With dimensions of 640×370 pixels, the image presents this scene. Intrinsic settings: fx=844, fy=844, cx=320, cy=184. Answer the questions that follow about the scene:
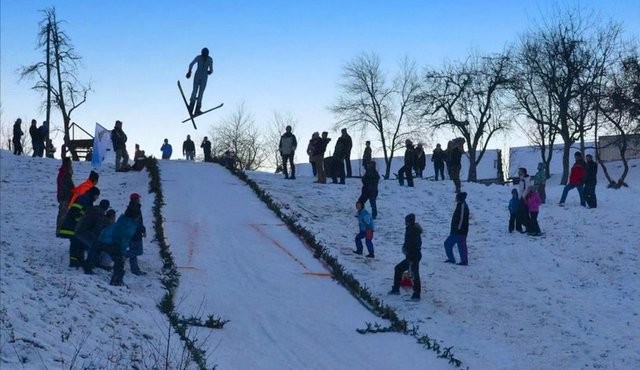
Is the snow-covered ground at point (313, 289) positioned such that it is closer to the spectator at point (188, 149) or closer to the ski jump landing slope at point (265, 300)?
the ski jump landing slope at point (265, 300)

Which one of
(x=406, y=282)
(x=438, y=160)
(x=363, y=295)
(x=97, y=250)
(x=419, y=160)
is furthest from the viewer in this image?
(x=438, y=160)

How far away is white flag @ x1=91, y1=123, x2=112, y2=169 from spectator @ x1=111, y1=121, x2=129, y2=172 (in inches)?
8.1

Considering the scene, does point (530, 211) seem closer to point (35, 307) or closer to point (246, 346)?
point (246, 346)

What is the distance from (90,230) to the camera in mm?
14531

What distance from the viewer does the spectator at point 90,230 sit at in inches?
567

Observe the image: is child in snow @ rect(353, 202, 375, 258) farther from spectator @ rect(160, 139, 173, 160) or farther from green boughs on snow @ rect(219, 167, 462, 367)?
spectator @ rect(160, 139, 173, 160)

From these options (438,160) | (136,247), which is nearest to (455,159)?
(438,160)

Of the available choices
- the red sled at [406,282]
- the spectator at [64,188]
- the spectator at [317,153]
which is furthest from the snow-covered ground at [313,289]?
the spectator at [317,153]

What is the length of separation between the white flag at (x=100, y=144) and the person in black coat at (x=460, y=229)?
1493 centimetres

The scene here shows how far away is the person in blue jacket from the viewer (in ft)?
46.2

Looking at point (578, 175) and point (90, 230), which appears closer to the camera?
point (90, 230)

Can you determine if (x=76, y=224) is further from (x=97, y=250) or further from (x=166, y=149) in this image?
(x=166, y=149)

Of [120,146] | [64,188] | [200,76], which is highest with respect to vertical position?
[200,76]

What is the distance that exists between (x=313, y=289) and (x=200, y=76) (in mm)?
9719
